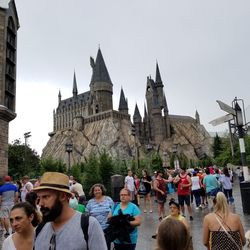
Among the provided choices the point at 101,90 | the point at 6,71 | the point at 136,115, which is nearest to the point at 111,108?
the point at 101,90

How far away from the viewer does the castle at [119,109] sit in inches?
3307

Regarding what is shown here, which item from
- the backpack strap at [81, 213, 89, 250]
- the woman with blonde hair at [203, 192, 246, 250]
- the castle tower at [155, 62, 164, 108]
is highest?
the castle tower at [155, 62, 164, 108]

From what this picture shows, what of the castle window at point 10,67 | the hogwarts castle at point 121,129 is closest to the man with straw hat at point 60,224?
the castle window at point 10,67

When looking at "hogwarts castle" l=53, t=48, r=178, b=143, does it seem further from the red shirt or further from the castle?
the red shirt

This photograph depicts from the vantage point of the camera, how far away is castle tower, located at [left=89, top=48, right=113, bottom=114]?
9250 cm

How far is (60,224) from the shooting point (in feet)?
7.61

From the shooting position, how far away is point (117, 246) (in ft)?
13.8

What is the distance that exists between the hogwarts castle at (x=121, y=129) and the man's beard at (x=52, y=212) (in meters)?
67.0

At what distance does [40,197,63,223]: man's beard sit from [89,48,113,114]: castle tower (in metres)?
89.9

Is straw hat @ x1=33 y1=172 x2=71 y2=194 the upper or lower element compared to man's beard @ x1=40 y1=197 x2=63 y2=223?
upper

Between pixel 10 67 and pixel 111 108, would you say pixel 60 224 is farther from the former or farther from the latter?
pixel 111 108

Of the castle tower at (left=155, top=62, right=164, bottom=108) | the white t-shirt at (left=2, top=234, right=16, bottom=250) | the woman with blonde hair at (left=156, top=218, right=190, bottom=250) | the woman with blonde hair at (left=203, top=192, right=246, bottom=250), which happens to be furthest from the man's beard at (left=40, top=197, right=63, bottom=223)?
the castle tower at (left=155, top=62, right=164, bottom=108)

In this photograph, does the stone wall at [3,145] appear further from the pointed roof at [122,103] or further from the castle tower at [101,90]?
the pointed roof at [122,103]

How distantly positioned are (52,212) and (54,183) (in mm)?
215
